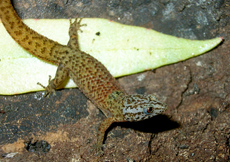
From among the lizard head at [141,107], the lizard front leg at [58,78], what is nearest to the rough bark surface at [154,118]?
the lizard front leg at [58,78]

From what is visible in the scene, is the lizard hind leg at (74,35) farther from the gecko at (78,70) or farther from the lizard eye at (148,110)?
the lizard eye at (148,110)

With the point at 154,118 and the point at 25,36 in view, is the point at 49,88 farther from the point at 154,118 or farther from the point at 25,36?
the point at 154,118

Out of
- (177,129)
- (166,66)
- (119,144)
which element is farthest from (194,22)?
(119,144)

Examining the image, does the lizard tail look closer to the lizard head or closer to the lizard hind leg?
the lizard hind leg

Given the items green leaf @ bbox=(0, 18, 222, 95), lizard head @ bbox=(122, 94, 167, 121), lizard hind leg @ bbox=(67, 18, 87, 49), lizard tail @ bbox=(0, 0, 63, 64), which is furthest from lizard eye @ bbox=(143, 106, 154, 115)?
lizard tail @ bbox=(0, 0, 63, 64)

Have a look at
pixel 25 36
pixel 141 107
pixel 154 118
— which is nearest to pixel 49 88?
pixel 25 36

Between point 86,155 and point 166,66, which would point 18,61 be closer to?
point 86,155

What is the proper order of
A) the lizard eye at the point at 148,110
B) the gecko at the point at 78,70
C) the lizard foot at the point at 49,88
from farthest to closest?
1. the lizard foot at the point at 49,88
2. the gecko at the point at 78,70
3. the lizard eye at the point at 148,110
